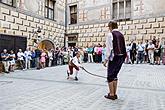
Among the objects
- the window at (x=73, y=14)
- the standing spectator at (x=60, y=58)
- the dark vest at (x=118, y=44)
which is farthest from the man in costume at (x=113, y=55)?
the window at (x=73, y=14)

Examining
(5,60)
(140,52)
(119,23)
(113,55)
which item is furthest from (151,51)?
(113,55)

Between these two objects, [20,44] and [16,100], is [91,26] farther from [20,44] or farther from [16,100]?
[16,100]

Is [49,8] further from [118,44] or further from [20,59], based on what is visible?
[118,44]

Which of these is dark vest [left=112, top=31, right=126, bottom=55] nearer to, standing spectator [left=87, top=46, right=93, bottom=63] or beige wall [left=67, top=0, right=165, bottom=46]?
beige wall [left=67, top=0, right=165, bottom=46]

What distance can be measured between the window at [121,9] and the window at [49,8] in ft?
18.2

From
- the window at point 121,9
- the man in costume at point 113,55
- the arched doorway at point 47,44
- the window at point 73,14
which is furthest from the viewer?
the window at point 73,14

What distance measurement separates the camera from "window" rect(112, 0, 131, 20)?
69.2 ft

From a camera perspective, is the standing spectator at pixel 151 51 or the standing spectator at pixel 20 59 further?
the standing spectator at pixel 151 51

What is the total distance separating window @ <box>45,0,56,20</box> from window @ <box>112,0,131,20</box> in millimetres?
5545

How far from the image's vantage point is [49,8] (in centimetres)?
2205

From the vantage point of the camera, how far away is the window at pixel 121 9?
69.2 ft

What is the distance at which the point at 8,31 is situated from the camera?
1631 cm

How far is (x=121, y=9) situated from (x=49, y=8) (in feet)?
21.0

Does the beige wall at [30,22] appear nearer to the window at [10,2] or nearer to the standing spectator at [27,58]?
→ the window at [10,2]
